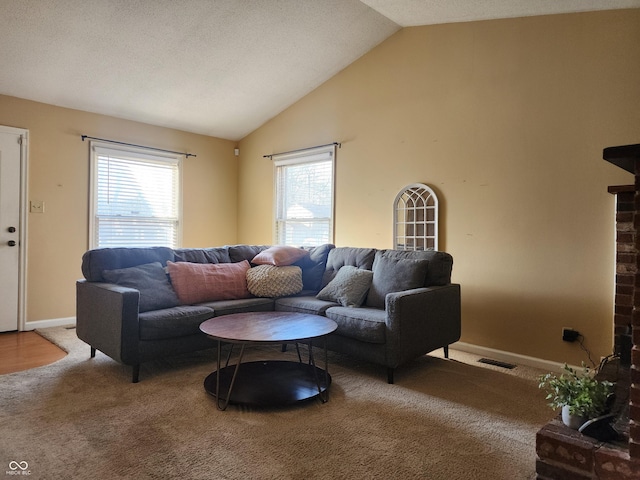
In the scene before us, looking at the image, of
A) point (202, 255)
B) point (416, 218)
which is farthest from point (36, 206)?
point (416, 218)

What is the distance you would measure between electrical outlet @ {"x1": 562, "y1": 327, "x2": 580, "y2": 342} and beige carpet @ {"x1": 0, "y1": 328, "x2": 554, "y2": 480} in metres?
0.42

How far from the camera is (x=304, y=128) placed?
500 cm

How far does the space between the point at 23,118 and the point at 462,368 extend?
181 inches

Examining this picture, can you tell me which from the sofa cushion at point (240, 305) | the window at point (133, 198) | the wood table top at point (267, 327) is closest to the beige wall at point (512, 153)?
the sofa cushion at point (240, 305)

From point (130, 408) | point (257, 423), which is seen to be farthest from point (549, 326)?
point (130, 408)

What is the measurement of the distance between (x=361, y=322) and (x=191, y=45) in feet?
9.31

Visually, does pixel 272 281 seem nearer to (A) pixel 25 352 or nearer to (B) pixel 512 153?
(A) pixel 25 352

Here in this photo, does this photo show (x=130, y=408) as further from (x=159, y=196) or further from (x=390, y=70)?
(x=390, y=70)

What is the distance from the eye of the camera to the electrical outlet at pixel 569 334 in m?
3.06

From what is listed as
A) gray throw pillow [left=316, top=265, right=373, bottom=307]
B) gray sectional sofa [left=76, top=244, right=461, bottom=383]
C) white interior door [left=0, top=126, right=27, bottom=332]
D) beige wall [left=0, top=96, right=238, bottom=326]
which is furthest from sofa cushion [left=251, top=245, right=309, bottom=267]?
white interior door [left=0, top=126, right=27, bottom=332]

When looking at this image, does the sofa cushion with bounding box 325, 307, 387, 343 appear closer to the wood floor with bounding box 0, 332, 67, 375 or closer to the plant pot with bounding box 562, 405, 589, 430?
the plant pot with bounding box 562, 405, 589, 430

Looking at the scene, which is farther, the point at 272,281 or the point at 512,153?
the point at 272,281

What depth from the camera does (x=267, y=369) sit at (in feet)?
9.44

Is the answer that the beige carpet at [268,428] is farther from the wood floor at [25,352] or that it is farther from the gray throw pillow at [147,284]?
the gray throw pillow at [147,284]
